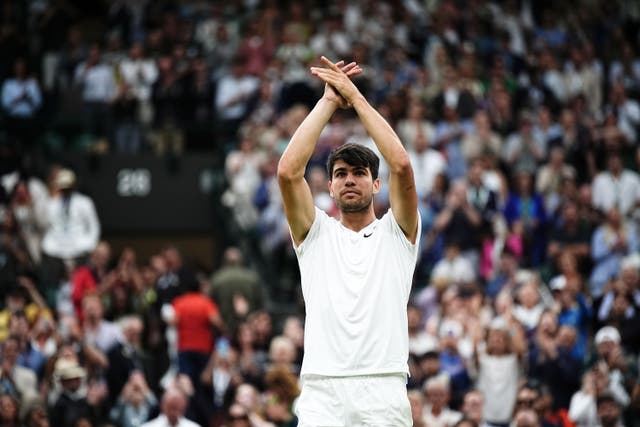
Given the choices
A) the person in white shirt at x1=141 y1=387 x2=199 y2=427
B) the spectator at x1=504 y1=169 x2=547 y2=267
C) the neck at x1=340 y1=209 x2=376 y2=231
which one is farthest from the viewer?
the spectator at x1=504 y1=169 x2=547 y2=267

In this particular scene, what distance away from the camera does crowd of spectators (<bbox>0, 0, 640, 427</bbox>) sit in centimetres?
1302

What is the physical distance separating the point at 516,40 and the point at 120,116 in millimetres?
7151

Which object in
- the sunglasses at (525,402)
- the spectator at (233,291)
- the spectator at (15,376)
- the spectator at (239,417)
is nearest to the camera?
the spectator at (239,417)

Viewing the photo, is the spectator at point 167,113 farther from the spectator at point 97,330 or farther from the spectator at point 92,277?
the spectator at point 97,330

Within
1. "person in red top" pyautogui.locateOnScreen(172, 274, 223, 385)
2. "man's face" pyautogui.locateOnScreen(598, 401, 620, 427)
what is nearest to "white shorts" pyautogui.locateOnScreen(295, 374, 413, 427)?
"man's face" pyautogui.locateOnScreen(598, 401, 620, 427)

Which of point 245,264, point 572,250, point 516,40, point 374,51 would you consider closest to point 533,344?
point 572,250

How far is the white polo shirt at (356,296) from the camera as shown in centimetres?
610

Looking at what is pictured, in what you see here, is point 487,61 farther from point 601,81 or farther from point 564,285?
point 564,285

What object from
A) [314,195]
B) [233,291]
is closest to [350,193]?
[233,291]

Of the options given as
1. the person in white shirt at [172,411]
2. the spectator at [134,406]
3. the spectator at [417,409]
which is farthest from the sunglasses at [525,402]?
the spectator at [134,406]

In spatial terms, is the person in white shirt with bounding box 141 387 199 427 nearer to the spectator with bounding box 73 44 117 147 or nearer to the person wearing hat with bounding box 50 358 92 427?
the person wearing hat with bounding box 50 358 92 427

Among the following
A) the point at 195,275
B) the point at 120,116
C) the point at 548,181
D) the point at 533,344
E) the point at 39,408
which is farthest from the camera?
the point at 120,116

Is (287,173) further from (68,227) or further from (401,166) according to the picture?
(68,227)

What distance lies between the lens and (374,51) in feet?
68.7
